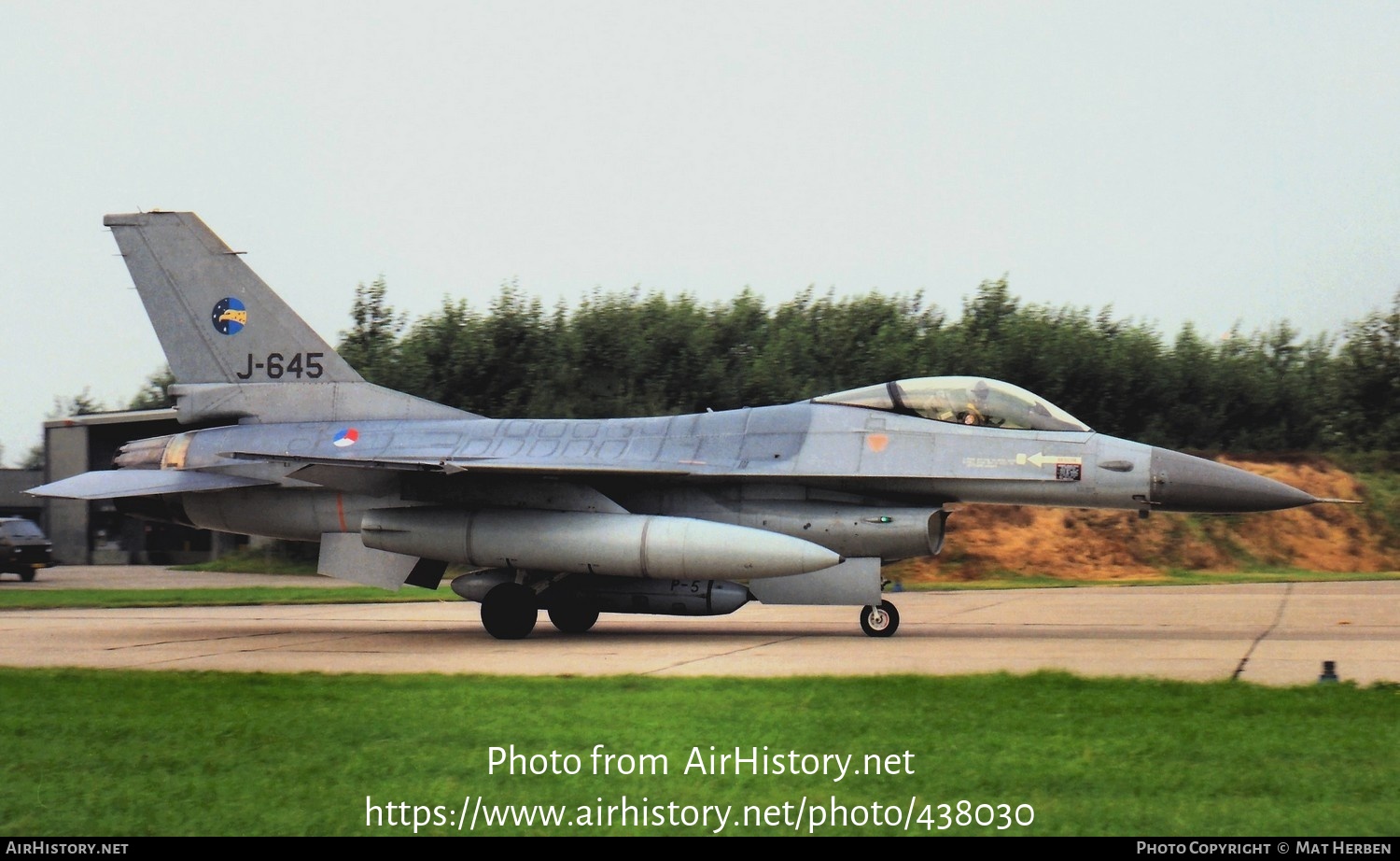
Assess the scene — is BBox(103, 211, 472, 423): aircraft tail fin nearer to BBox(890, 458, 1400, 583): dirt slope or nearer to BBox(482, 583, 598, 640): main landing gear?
BBox(482, 583, 598, 640): main landing gear

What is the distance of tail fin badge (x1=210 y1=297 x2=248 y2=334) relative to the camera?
15914mm

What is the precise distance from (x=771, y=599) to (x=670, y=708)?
5.29 meters

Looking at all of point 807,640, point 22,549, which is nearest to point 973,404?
point 807,640

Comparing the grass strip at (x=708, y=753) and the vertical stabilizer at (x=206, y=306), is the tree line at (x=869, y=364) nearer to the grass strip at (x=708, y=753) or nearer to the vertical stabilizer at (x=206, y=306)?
the vertical stabilizer at (x=206, y=306)

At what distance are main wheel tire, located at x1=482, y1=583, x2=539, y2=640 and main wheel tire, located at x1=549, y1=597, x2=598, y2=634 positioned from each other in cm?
49

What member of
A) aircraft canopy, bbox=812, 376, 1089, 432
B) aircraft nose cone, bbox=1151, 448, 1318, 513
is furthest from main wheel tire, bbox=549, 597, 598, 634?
aircraft nose cone, bbox=1151, 448, 1318, 513

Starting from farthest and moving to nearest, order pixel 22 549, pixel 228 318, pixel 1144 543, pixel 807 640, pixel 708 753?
pixel 22 549
pixel 1144 543
pixel 228 318
pixel 807 640
pixel 708 753

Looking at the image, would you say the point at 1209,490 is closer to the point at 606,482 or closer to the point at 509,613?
the point at 606,482

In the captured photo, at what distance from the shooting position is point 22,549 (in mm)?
28734

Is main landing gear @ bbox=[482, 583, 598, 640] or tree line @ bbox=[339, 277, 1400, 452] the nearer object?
main landing gear @ bbox=[482, 583, 598, 640]

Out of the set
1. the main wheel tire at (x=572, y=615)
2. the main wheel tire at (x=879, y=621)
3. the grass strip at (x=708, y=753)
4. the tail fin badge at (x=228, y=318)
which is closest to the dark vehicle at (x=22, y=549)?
the tail fin badge at (x=228, y=318)

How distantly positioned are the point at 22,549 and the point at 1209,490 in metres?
A: 25.3
